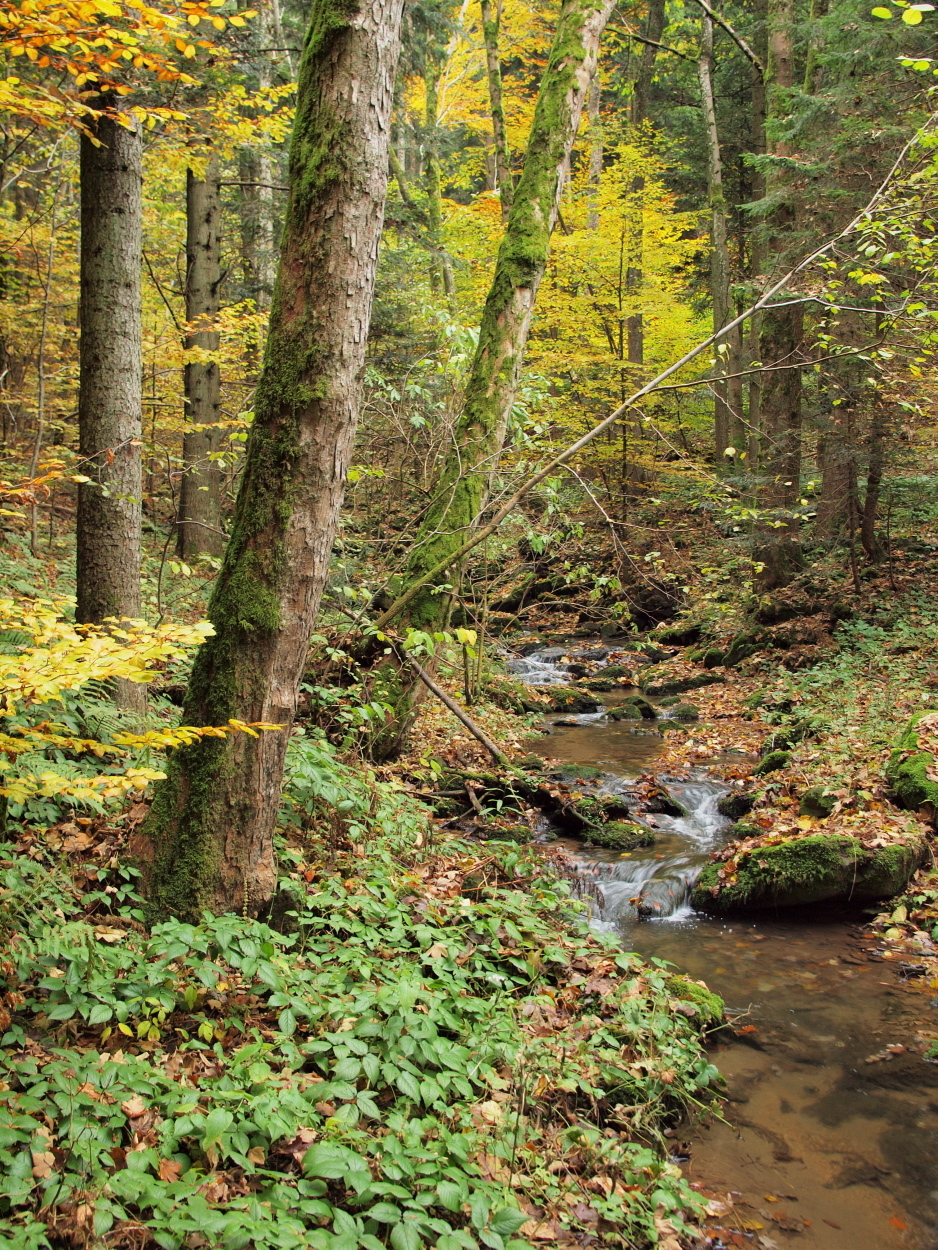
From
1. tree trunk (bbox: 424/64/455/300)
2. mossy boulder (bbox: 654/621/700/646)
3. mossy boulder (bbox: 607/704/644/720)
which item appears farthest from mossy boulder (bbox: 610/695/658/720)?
tree trunk (bbox: 424/64/455/300)

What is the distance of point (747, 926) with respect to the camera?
6414 mm

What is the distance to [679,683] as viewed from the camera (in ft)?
44.6

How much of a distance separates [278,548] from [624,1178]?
127 inches

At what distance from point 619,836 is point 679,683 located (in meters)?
6.50

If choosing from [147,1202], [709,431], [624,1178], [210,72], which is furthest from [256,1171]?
[709,431]

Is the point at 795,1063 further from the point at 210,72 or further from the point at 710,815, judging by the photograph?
the point at 210,72

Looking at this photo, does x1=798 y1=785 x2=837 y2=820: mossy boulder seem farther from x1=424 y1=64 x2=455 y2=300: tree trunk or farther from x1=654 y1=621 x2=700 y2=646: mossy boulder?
x1=424 y1=64 x2=455 y2=300: tree trunk

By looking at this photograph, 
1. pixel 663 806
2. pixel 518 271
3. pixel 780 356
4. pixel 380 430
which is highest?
pixel 780 356

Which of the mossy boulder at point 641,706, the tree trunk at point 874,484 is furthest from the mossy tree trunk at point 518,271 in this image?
the tree trunk at point 874,484

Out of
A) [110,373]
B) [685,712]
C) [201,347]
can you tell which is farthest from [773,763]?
[201,347]

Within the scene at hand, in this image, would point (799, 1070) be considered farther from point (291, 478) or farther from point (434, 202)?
point (434, 202)

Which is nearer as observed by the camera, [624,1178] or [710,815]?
[624,1178]

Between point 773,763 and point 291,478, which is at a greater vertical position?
point 291,478

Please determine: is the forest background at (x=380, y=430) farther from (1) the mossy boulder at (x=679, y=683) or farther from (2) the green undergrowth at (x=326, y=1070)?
(1) the mossy boulder at (x=679, y=683)
